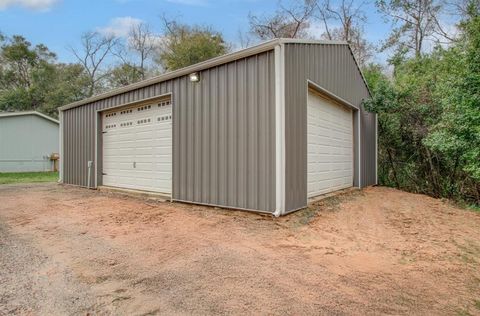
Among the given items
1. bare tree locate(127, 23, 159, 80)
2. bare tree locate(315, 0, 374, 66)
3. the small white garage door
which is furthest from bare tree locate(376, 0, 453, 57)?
bare tree locate(127, 23, 159, 80)

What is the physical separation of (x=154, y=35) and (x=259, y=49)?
20.9 meters

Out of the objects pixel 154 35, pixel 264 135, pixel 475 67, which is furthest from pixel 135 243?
pixel 154 35

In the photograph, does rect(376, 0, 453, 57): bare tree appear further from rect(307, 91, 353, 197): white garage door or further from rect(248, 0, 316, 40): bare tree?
rect(307, 91, 353, 197): white garage door

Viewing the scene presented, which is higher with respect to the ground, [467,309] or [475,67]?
[475,67]

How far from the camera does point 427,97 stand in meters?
8.33

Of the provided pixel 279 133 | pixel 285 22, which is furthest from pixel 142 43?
pixel 279 133

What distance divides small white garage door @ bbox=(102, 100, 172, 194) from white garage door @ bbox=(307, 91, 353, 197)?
9.28ft

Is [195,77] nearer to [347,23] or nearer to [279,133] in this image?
[279,133]

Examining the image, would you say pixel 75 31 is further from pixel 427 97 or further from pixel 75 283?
pixel 75 283

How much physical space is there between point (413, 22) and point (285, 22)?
683 centimetres

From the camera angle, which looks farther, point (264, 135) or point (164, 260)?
point (264, 135)

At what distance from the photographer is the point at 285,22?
18.1m

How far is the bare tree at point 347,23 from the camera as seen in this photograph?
54.7 feet

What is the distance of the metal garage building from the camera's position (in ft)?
15.3
